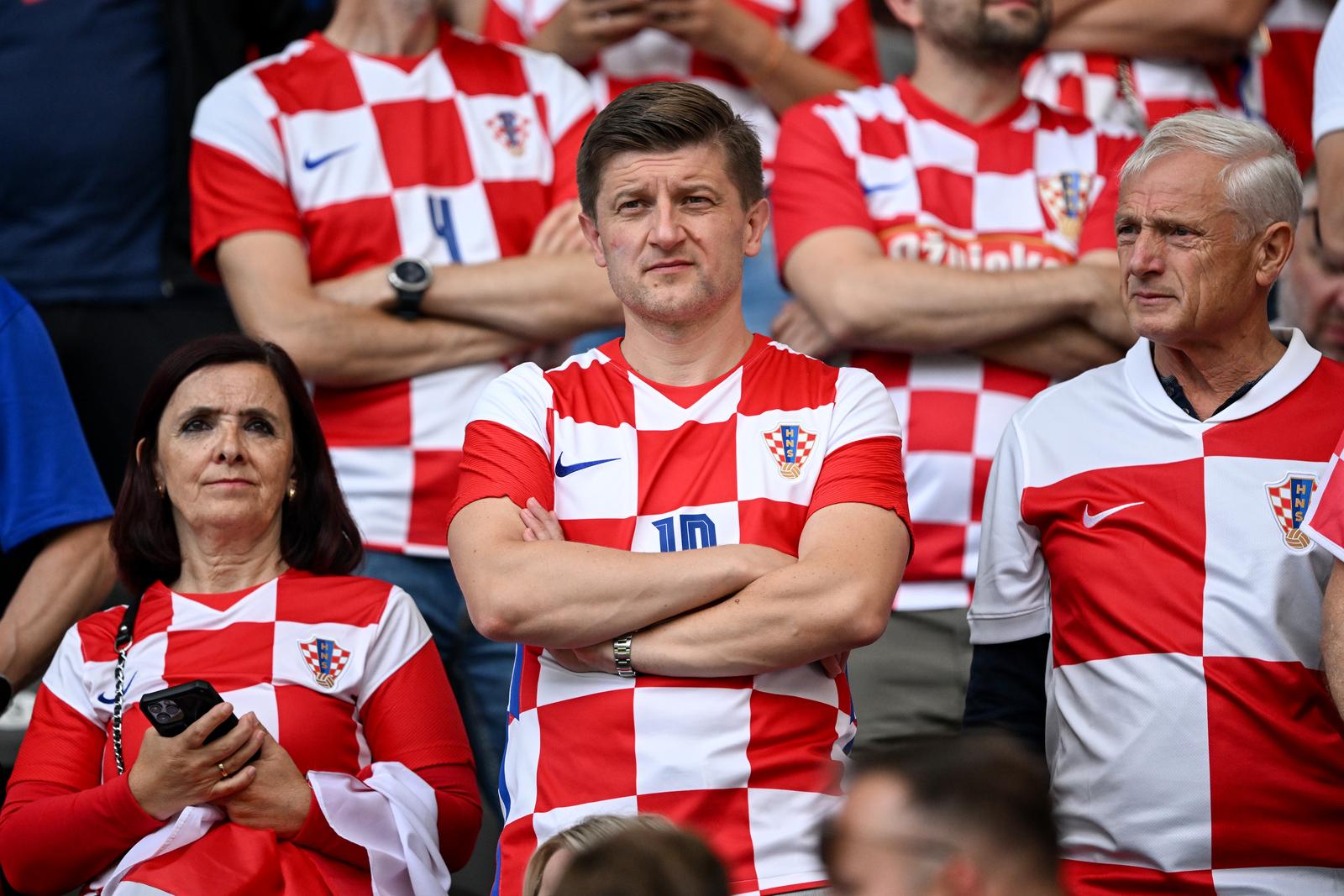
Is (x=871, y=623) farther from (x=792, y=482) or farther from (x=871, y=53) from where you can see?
(x=871, y=53)

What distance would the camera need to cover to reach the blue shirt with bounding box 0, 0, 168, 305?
3.94m

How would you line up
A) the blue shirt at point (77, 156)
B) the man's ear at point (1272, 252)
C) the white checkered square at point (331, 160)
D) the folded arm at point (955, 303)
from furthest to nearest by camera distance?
the blue shirt at point (77, 156), the white checkered square at point (331, 160), the folded arm at point (955, 303), the man's ear at point (1272, 252)

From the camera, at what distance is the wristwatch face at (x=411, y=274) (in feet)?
11.7

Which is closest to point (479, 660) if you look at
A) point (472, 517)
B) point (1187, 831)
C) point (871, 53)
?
point (472, 517)

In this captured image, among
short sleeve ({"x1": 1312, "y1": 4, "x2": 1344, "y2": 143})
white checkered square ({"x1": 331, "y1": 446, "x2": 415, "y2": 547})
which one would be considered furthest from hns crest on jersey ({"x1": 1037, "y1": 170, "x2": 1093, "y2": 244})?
white checkered square ({"x1": 331, "y1": 446, "x2": 415, "y2": 547})

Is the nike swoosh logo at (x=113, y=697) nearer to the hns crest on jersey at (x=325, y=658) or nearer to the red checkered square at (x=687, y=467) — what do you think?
the hns crest on jersey at (x=325, y=658)

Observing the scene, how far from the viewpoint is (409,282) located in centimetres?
357

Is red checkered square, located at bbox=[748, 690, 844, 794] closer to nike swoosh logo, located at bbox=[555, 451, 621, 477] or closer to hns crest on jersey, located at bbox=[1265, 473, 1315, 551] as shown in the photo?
nike swoosh logo, located at bbox=[555, 451, 621, 477]

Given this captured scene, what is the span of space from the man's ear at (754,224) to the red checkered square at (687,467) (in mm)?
368

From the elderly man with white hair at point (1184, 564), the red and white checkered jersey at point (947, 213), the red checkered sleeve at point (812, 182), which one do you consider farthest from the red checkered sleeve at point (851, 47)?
the elderly man with white hair at point (1184, 564)

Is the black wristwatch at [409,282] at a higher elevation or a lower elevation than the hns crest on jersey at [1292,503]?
higher

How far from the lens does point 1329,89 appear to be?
329cm

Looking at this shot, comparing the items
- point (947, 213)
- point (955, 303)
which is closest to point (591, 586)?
point (955, 303)

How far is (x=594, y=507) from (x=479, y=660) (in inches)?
36.4
